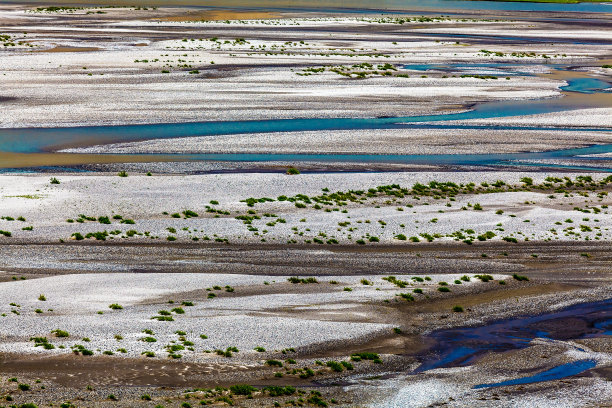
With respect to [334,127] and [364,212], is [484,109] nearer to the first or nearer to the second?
[334,127]

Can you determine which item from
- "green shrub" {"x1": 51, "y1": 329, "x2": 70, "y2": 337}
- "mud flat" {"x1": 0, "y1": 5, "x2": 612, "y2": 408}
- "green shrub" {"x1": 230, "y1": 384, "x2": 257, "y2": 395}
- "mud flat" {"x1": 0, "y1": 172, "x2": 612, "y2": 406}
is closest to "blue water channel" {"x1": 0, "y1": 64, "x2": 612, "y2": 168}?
"mud flat" {"x1": 0, "y1": 5, "x2": 612, "y2": 408}

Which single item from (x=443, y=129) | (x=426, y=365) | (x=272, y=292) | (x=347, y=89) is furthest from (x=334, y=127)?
(x=426, y=365)

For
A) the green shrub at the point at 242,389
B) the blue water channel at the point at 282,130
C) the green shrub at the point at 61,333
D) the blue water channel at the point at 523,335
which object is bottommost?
the blue water channel at the point at 523,335

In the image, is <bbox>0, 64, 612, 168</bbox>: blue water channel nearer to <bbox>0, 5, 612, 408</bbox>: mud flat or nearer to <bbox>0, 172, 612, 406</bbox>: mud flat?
<bbox>0, 5, 612, 408</bbox>: mud flat

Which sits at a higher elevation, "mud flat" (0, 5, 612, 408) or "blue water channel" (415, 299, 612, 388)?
"mud flat" (0, 5, 612, 408)

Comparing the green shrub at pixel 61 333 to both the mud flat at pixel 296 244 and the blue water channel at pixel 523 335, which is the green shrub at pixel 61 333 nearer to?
the mud flat at pixel 296 244

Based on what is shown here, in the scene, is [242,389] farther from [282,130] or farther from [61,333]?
[282,130]

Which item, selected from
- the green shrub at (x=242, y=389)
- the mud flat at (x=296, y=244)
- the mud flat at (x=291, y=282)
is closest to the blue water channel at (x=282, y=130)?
the mud flat at (x=296, y=244)

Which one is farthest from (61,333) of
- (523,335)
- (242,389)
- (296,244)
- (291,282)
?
(523,335)

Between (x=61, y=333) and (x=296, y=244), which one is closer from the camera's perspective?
(x=61, y=333)

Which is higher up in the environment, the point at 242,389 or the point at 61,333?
the point at 61,333

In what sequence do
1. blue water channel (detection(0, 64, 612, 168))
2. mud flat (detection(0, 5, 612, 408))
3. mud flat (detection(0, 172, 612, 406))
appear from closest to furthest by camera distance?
mud flat (detection(0, 172, 612, 406))
mud flat (detection(0, 5, 612, 408))
blue water channel (detection(0, 64, 612, 168))
